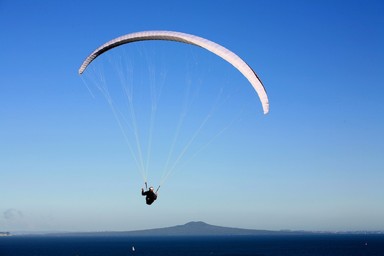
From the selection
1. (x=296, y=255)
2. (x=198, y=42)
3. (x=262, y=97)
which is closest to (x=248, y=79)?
(x=262, y=97)

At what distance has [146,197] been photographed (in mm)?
19344

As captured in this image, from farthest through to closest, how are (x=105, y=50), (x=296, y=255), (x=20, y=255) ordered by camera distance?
(x=20, y=255)
(x=296, y=255)
(x=105, y=50)

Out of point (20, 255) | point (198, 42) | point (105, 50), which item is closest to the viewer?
point (198, 42)

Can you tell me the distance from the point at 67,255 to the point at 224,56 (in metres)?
124

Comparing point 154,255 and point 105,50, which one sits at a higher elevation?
point 105,50

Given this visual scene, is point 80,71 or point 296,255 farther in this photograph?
point 296,255

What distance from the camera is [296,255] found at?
11894 cm

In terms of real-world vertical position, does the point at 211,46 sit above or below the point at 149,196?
above

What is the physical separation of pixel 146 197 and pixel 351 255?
11126cm

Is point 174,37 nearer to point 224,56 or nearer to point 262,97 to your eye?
point 224,56

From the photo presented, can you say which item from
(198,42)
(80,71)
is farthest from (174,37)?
(80,71)

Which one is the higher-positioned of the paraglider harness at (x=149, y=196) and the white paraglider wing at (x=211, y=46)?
the white paraglider wing at (x=211, y=46)

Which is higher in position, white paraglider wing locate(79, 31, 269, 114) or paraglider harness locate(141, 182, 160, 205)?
white paraglider wing locate(79, 31, 269, 114)

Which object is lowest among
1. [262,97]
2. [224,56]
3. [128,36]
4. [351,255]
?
[351,255]
